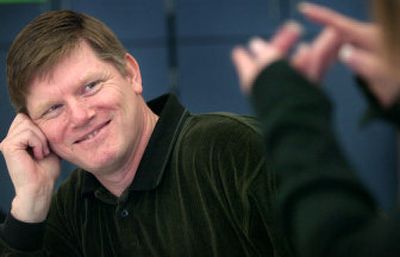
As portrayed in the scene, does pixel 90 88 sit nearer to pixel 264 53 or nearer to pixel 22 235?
pixel 22 235

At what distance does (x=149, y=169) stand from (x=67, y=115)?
0.24 meters

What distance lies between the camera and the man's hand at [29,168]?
1.61 m

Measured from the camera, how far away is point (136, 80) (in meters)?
1.64

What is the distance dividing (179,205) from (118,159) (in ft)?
0.62

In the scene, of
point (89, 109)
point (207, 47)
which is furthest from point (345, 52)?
point (207, 47)

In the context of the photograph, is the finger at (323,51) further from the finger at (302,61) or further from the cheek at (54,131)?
the cheek at (54,131)

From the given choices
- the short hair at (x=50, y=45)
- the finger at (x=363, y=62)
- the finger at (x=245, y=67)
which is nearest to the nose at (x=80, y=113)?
the short hair at (x=50, y=45)

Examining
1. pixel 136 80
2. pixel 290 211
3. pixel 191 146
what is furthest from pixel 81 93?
pixel 290 211

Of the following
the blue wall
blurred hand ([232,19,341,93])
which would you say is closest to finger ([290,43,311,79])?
blurred hand ([232,19,341,93])

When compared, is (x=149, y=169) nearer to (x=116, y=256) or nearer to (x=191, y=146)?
(x=191, y=146)

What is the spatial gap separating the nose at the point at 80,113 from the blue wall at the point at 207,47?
2.69 meters

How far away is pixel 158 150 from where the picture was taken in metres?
1.55

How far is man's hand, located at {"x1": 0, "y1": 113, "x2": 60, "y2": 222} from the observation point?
1609mm

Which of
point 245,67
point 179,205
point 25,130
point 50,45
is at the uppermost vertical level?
point 245,67
